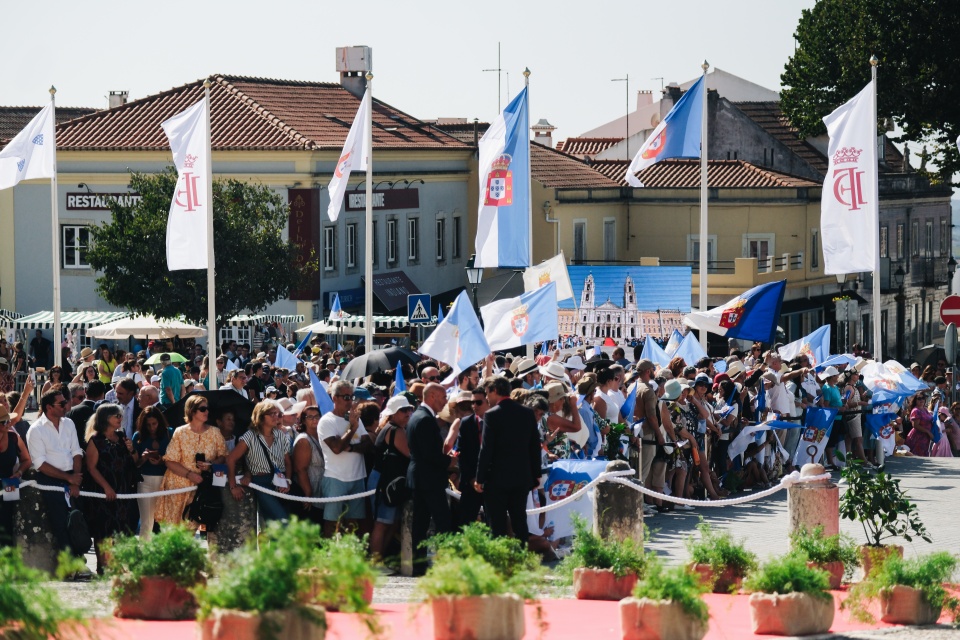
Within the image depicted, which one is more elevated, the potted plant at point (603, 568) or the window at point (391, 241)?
the window at point (391, 241)

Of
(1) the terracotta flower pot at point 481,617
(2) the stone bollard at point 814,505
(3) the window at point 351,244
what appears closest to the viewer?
(1) the terracotta flower pot at point 481,617

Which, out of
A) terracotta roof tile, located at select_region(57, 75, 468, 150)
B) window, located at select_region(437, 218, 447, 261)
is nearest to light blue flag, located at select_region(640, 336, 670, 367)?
terracotta roof tile, located at select_region(57, 75, 468, 150)

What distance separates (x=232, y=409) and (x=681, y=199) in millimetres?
47127

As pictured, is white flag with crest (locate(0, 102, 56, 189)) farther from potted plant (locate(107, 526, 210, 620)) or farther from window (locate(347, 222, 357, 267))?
window (locate(347, 222, 357, 267))

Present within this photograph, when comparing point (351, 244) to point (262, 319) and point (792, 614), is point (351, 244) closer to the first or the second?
point (262, 319)

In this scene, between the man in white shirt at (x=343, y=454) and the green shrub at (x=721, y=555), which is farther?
the man in white shirt at (x=343, y=454)

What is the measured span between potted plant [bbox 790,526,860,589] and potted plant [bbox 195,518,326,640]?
4.61 metres

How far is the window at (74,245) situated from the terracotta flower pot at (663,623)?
4193 centimetres

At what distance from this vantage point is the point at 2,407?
1377cm

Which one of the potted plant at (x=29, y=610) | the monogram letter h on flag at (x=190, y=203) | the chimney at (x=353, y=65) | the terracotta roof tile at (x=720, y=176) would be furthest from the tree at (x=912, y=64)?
the potted plant at (x=29, y=610)

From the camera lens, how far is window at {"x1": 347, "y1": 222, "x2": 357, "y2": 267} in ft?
173

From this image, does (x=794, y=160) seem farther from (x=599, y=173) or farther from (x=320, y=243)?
(x=320, y=243)

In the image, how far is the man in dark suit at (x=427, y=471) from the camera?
1384 cm

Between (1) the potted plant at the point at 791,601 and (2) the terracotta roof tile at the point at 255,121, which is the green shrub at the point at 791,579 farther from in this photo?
(2) the terracotta roof tile at the point at 255,121
